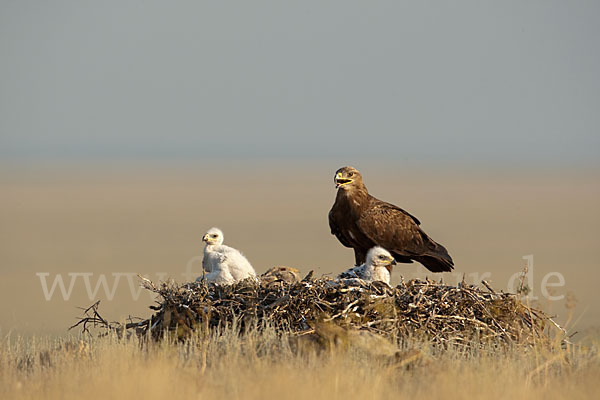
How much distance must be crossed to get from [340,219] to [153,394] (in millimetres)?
6635

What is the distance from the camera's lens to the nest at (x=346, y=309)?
474 inches

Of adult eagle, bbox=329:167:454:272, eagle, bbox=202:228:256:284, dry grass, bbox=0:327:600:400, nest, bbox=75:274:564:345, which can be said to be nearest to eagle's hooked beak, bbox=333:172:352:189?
adult eagle, bbox=329:167:454:272

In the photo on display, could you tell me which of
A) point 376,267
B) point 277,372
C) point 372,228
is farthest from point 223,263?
point 372,228

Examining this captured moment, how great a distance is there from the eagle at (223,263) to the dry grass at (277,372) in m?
1.02

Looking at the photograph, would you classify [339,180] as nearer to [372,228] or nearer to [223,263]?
[372,228]

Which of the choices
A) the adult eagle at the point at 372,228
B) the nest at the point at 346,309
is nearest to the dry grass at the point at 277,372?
the nest at the point at 346,309

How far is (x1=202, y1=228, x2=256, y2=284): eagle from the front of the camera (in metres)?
13.0

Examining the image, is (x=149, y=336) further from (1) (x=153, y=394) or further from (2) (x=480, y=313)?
(2) (x=480, y=313)

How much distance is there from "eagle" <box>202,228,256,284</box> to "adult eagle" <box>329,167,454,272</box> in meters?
2.83

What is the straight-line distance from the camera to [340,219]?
15828 millimetres

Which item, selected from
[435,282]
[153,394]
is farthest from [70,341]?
[435,282]

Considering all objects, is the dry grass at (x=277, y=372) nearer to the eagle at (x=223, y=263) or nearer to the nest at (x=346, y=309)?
the nest at (x=346, y=309)

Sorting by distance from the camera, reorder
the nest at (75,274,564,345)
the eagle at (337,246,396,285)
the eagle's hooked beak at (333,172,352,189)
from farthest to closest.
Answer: the eagle's hooked beak at (333,172,352,189), the eagle at (337,246,396,285), the nest at (75,274,564,345)

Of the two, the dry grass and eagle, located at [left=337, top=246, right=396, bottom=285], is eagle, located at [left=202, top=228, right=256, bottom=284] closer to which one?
the dry grass
